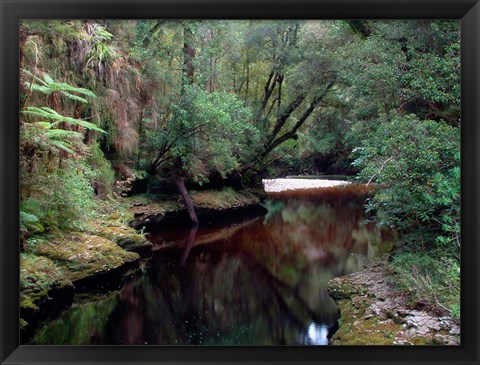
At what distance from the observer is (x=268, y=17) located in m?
2.16

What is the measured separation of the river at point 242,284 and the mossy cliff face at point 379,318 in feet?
0.30

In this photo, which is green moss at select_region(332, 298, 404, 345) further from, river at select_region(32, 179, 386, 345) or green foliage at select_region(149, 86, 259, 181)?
green foliage at select_region(149, 86, 259, 181)

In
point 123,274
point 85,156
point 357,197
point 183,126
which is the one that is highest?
point 183,126

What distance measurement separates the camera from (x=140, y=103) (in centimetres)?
357

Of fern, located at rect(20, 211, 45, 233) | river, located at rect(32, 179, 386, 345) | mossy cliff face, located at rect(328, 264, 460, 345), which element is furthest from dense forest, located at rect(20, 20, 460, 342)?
river, located at rect(32, 179, 386, 345)

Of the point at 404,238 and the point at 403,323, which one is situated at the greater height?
the point at 404,238

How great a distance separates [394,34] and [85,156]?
2.56 m

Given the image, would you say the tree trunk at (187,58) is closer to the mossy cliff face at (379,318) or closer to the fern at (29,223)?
the fern at (29,223)

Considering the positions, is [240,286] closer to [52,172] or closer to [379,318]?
[379,318]

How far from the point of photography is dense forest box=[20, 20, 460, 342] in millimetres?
2822

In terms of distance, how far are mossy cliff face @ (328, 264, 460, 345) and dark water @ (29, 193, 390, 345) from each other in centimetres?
10

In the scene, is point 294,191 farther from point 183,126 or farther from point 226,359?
point 226,359

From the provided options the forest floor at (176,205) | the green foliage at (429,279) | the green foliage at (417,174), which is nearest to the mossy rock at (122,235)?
the forest floor at (176,205)
